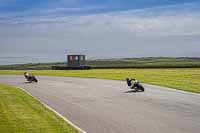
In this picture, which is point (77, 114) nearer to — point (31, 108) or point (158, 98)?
point (31, 108)

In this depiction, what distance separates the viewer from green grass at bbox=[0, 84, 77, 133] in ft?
47.5

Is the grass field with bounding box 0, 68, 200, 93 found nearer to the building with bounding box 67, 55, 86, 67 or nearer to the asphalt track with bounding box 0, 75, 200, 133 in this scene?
the asphalt track with bounding box 0, 75, 200, 133

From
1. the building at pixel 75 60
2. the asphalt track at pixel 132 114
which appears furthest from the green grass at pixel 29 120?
the building at pixel 75 60

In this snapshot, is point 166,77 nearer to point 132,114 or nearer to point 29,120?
point 132,114

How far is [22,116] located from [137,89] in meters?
14.2

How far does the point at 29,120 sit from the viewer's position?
1681cm

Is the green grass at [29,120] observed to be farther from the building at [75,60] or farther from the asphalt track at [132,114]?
the building at [75,60]

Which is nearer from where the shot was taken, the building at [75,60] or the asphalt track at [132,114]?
the asphalt track at [132,114]

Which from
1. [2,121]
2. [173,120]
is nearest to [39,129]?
[2,121]

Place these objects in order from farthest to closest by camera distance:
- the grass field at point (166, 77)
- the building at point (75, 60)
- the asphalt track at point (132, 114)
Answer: the building at point (75, 60)
the grass field at point (166, 77)
the asphalt track at point (132, 114)

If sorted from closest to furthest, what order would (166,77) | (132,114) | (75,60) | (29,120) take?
→ 1. (29,120)
2. (132,114)
3. (166,77)
4. (75,60)

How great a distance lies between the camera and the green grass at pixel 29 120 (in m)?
14.5

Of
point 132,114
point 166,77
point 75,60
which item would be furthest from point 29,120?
point 75,60

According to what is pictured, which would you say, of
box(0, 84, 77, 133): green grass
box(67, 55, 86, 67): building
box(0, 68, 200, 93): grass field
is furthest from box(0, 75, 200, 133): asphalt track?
box(67, 55, 86, 67): building
